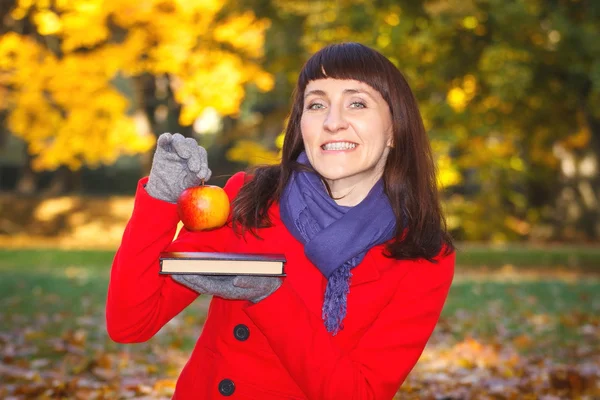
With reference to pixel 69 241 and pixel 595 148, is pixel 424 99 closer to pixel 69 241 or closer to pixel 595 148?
pixel 595 148

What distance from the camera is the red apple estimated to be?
2.52 metres

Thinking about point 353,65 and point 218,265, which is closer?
point 218,265

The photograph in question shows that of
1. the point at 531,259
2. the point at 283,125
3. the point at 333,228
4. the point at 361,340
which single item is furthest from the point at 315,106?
the point at 531,259

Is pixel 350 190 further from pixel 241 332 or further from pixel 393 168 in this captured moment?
pixel 241 332

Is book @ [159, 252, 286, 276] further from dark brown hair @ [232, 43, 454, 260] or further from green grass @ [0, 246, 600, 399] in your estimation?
green grass @ [0, 246, 600, 399]

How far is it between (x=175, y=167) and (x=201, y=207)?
15cm

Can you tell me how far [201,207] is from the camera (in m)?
2.53

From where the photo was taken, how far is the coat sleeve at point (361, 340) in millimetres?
2420

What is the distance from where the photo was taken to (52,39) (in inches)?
717

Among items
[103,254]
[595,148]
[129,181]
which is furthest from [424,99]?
[129,181]

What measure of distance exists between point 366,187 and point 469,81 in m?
10.9

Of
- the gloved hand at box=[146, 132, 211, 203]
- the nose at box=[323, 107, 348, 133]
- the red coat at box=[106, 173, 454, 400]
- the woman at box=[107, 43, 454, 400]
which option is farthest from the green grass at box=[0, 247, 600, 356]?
the gloved hand at box=[146, 132, 211, 203]

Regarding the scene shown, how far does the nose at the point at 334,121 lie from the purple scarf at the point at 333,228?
0.72 ft

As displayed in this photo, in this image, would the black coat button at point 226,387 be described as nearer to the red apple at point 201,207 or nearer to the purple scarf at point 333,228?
the purple scarf at point 333,228
